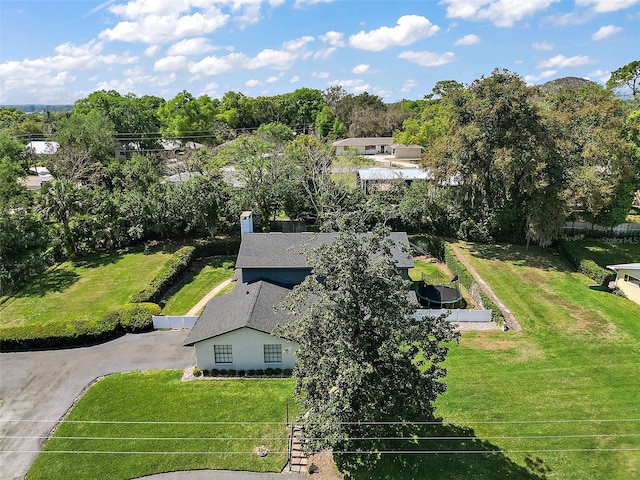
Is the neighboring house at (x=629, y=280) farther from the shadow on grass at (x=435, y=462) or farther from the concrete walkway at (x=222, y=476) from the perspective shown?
the concrete walkway at (x=222, y=476)

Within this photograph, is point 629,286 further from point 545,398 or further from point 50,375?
point 50,375

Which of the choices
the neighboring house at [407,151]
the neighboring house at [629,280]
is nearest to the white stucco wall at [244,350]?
the neighboring house at [629,280]

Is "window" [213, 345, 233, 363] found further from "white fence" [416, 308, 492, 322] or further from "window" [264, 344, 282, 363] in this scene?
"white fence" [416, 308, 492, 322]

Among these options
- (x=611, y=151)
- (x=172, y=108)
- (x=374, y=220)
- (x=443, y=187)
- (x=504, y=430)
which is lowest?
(x=504, y=430)

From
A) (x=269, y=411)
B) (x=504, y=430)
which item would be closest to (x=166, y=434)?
(x=269, y=411)

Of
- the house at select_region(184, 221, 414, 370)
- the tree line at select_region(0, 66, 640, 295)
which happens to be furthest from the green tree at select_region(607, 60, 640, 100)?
the house at select_region(184, 221, 414, 370)

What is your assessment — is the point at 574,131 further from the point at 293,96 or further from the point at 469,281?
the point at 293,96
